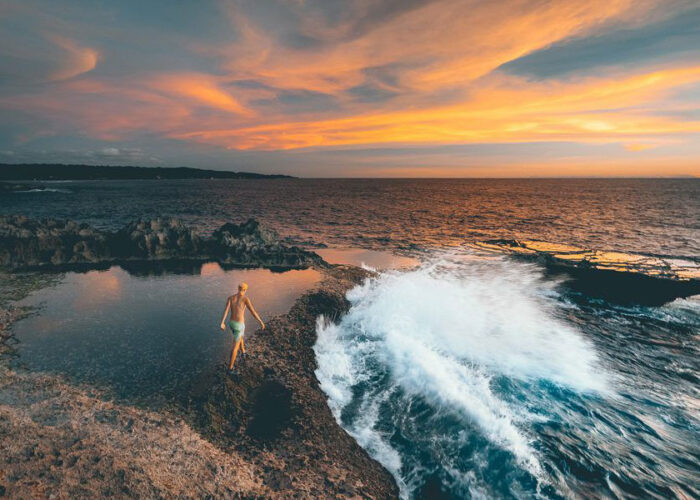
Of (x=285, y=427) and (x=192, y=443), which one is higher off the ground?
(x=192, y=443)

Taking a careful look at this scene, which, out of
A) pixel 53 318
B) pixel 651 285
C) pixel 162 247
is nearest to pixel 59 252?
pixel 162 247

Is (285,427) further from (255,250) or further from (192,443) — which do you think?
(255,250)

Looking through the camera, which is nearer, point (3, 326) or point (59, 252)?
point (3, 326)

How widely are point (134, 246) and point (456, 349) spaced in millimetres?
21949

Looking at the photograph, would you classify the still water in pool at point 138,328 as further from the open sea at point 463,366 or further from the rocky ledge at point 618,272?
the rocky ledge at point 618,272

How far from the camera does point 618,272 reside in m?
22.7

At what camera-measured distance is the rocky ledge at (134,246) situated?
68.4 feet

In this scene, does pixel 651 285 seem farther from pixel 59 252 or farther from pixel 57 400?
pixel 59 252

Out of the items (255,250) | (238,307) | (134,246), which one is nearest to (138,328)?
(238,307)

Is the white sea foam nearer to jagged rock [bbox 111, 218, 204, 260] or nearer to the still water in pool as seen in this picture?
the still water in pool

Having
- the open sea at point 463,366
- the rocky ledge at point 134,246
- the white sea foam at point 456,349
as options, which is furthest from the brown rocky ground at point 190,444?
the rocky ledge at point 134,246

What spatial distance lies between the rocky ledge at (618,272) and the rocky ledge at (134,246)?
17.5 meters

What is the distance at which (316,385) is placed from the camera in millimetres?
9203

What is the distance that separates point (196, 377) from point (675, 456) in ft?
39.5
